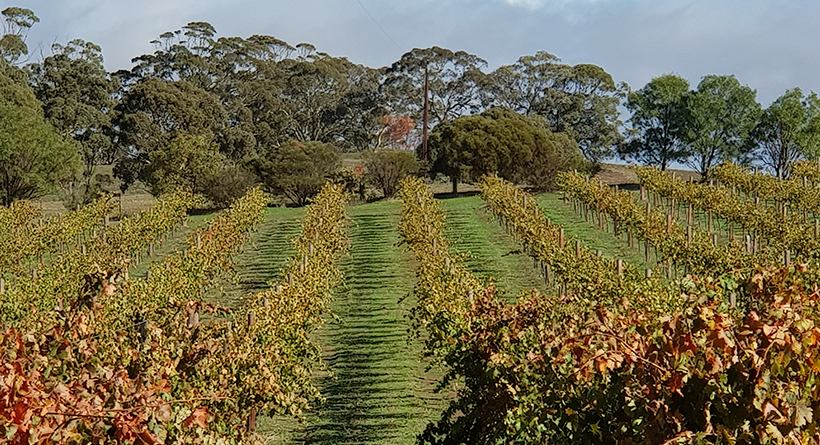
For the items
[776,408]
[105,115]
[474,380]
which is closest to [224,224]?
[474,380]

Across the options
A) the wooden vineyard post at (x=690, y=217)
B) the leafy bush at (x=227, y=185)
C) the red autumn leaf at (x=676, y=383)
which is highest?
the red autumn leaf at (x=676, y=383)

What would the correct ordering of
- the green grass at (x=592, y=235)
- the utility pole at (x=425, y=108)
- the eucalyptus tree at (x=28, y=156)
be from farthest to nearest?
the utility pole at (x=425, y=108) → the eucalyptus tree at (x=28, y=156) → the green grass at (x=592, y=235)

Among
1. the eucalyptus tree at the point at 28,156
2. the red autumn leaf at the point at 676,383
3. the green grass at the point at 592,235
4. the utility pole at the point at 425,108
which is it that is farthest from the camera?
the utility pole at the point at 425,108

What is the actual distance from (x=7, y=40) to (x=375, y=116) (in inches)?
745

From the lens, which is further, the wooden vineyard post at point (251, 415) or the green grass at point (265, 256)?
the green grass at point (265, 256)

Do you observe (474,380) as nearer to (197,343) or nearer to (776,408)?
(197,343)

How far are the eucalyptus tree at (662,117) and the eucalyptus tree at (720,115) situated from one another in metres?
0.61

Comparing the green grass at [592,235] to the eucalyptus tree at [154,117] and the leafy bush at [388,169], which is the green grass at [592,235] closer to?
the leafy bush at [388,169]

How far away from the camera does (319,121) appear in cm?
5594

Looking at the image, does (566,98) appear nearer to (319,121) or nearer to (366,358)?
(319,121)

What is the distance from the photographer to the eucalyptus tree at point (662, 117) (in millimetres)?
49062

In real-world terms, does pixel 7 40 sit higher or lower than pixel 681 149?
higher

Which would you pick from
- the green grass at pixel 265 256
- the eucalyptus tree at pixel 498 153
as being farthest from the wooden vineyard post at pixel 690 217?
the eucalyptus tree at pixel 498 153

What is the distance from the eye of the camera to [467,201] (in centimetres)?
3603
